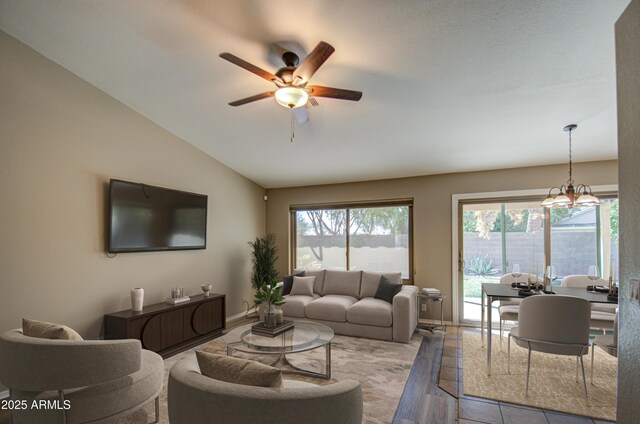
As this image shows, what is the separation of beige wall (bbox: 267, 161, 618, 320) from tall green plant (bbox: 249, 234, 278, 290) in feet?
4.99

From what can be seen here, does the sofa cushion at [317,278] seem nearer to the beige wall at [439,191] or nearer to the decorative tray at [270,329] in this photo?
the beige wall at [439,191]

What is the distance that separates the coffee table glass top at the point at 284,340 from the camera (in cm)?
276

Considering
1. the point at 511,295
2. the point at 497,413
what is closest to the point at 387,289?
the point at 511,295

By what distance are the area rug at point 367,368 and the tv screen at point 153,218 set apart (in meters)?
1.42

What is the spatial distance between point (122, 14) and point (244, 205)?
147 inches

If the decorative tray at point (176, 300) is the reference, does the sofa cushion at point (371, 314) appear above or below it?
below

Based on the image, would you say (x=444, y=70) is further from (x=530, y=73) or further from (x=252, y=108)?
(x=252, y=108)

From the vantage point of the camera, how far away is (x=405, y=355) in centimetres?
374

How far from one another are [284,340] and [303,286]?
2253 millimetres

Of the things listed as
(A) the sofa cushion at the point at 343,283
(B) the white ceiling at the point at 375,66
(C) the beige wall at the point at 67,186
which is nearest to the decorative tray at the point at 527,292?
(B) the white ceiling at the point at 375,66

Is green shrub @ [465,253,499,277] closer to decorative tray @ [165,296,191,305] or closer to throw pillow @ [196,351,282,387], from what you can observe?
decorative tray @ [165,296,191,305]

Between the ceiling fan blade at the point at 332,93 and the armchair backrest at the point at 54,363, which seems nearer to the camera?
the armchair backrest at the point at 54,363

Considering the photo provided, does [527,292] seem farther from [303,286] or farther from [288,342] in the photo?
[303,286]

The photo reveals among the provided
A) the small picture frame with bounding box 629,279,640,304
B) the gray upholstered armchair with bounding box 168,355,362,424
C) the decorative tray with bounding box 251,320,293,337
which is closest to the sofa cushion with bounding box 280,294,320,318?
the decorative tray with bounding box 251,320,293,337
